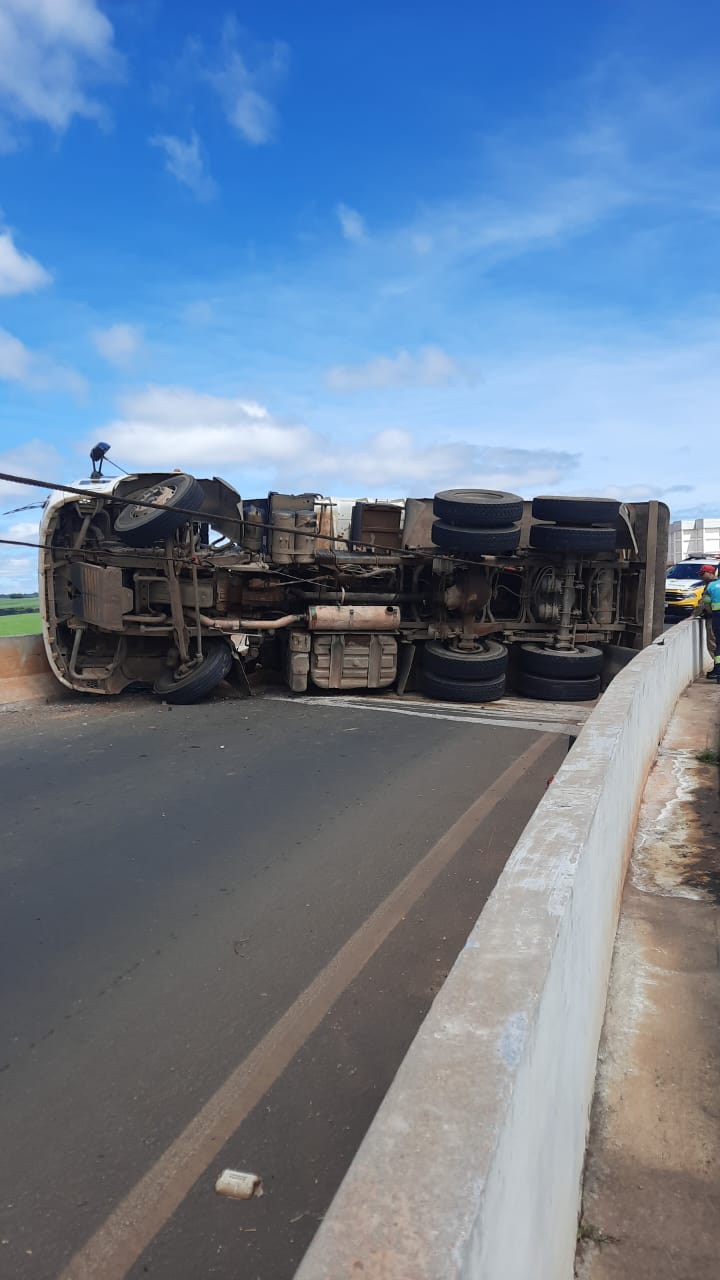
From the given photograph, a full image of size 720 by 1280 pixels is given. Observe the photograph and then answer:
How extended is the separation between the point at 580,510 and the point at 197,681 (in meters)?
6.11

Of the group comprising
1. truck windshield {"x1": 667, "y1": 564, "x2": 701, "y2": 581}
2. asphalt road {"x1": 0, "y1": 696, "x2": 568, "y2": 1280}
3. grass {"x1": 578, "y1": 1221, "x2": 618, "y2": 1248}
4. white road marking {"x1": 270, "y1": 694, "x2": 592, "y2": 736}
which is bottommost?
grass {"x1": 578, "y1": 1221, "x2": 618, "y2": 1248}

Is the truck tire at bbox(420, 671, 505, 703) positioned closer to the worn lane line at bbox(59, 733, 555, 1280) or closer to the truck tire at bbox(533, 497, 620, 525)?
the truck tire at bbox(533, 497, 620, 525)

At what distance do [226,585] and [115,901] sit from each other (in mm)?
7207

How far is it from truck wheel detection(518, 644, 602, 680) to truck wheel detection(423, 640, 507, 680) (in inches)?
23.6

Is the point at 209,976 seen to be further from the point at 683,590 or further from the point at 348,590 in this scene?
the point at 683,590

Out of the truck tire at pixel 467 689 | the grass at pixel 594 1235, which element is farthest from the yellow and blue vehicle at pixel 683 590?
the grass at pixel 594 1235

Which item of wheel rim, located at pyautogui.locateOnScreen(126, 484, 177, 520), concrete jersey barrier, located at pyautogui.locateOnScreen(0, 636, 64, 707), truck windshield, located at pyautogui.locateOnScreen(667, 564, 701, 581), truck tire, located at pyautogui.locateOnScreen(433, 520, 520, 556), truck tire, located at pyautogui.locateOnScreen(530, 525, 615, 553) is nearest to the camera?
wheel rim, located at pyautogui.locateOnScreen(126, 484, 177, 520)

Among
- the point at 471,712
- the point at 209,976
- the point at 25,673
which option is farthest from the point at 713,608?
the point at 209,976

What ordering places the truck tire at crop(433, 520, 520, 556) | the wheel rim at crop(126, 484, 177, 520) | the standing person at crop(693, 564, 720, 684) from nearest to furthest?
1. the wheel rim at crop(126, 484, 177, 520)
2. the truck tire at crop(433, 520, 520, 556)
3. the standing person at crop(693, 564, 720, 684)

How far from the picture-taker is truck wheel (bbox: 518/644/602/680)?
40.7ft

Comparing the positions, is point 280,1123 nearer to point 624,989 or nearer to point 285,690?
point 624,989

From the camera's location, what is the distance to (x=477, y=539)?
1164 cm

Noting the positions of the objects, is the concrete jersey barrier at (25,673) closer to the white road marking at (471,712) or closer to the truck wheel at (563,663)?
the white road marking at (471,712)

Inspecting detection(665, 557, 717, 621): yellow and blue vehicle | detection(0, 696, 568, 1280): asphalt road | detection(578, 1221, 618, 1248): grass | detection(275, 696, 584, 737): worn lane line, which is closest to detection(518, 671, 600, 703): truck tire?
detection(275, 696, 584, 737): worn lane line
